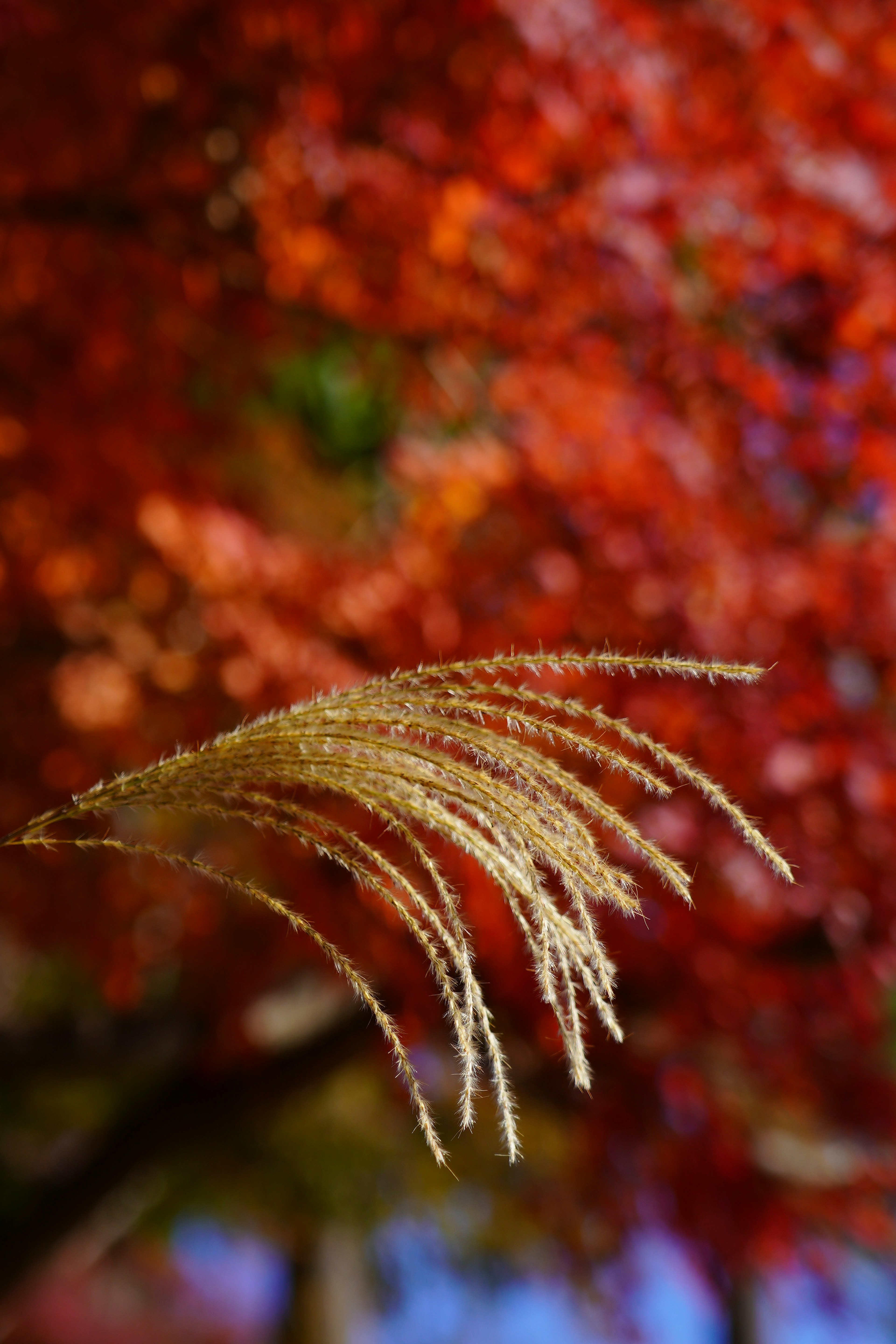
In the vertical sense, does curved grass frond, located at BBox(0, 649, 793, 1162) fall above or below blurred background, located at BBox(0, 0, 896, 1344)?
below

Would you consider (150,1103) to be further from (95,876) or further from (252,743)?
(252,743)

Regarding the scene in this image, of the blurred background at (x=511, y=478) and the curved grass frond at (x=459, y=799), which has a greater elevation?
the blurred background at (x=511, y=478)

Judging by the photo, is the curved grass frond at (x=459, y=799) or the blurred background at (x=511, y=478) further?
the blurred background at (x=511, y=478)

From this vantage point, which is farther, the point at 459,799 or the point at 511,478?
the point at 511,478

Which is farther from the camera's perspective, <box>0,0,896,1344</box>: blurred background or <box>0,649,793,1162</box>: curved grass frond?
<box>0,0,896,1344</box>: blurred background

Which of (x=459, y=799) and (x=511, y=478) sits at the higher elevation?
(x=511, y=478)
